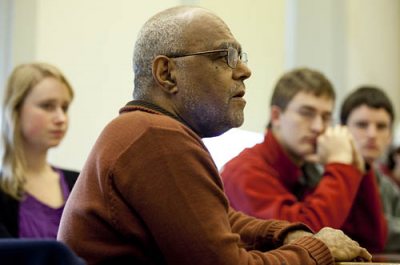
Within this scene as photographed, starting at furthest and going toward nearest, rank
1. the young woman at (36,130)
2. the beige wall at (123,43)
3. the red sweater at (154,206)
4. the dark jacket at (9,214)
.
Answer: the young woman at (36,130), the dark jacket at (9,214), the beige wall at (123,43), the red sweater at (154,206)

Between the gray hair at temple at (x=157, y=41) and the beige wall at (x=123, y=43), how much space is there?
0.12 metres

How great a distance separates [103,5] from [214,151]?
62 cm

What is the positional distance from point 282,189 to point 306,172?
347 millimetres

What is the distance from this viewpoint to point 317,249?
4.39 ft

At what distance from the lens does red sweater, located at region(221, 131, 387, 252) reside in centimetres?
216

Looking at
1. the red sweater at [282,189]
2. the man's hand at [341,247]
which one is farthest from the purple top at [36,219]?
the man's hand at [341,247]

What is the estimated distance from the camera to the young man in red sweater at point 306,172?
87.0 inches

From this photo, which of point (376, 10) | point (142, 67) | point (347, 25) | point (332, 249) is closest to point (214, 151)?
point (142, 67)

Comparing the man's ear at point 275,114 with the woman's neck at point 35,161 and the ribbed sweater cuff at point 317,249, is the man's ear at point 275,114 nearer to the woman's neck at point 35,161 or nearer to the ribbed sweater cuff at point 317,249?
the woman's neck at point 35,161

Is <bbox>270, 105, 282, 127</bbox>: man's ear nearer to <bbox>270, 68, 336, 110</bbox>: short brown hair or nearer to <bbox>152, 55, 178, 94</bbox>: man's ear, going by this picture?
<bbox>270, 68, 336, 110</bbox>: short brown hair

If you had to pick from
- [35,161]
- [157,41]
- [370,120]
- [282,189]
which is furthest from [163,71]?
[370,120]

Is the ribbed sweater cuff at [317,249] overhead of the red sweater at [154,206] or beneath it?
beneath

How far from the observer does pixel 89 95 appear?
2.57 meters

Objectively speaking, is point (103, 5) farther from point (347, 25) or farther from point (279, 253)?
point (347, 25)
